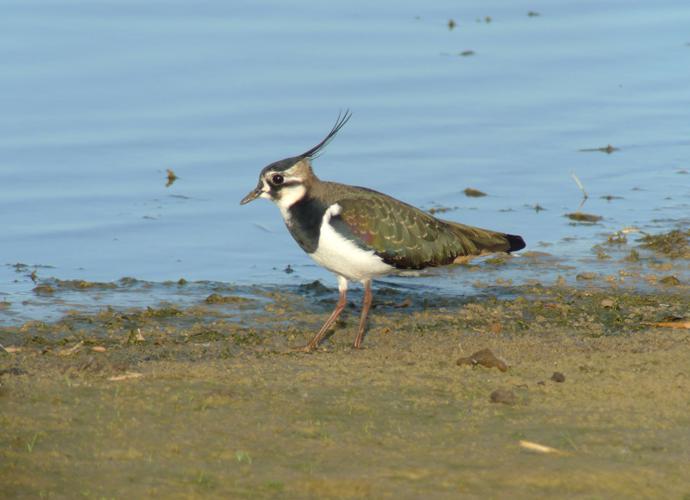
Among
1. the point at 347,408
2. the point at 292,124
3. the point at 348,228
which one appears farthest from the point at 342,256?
the point at 292,124

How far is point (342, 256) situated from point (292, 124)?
15.9 ft

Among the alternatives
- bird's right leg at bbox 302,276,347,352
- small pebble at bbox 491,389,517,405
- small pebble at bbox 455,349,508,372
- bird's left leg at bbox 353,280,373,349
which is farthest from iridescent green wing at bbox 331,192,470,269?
small pebble at bbox 491,389,517,405

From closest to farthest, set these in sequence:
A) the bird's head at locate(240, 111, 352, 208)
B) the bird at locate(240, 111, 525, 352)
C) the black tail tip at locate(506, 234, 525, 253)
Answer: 1. the bird at locate(240, 111, 525, 352)
2. the bird's head at locate(240, 111, 352, 208)
3. the black tail tip at locate(506, 234, 525, 253)

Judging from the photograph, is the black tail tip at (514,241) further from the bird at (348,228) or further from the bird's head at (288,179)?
the bird's head at (288,179)

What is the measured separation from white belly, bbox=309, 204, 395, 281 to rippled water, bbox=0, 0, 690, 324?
1.57 metres

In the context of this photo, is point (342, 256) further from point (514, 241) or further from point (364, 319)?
point (514, 241)

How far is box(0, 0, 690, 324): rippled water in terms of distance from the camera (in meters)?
10.1

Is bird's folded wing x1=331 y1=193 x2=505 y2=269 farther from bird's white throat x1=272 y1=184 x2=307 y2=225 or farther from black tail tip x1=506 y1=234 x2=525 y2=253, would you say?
bird's white throat x1=272 y1=184 x2=307 y2=225

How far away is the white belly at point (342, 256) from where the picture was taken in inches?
299

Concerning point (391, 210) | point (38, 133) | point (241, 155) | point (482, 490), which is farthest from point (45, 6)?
point (482, 490)

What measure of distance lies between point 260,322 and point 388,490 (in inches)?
137

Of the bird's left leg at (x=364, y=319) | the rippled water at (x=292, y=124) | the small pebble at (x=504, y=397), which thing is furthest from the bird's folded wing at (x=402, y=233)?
the small pebble at (x=504, y=397)

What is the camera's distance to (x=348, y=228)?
25.0ft

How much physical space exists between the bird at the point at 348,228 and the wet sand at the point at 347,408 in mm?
399
